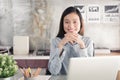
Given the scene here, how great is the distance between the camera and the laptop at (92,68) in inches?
52.9

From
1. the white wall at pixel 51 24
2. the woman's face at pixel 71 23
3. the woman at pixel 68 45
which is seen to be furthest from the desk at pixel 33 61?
the woman's face at pixel 71 23

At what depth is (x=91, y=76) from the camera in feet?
4.46

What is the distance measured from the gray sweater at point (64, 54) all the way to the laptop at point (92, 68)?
0.55 metres

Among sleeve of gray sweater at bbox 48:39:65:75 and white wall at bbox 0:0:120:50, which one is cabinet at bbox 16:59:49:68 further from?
sleeve of gray sweater at bbox 48:39:65:75

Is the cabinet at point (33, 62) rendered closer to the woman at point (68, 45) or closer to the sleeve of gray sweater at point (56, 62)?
the woman at point (68, 45)

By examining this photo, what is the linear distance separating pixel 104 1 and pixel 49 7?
80cm

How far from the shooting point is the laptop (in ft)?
4.41

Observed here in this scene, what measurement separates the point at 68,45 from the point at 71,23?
0.20 metres

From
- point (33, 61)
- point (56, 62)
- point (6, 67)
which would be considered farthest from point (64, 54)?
point (33, 61)

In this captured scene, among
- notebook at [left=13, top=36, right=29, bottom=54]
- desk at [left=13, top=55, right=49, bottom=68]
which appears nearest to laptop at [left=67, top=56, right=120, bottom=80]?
desk at [left=13, top=55, right=49, bottom=68]

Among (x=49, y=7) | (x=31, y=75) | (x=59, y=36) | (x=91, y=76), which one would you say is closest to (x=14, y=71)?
(x=31, y=75)

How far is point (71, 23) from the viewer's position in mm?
2053

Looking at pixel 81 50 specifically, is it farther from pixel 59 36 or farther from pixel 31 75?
pixel 31 75

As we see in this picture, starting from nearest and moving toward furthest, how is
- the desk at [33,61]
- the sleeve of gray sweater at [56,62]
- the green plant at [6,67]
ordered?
the green plant at [6,67] < the sleeve of gray sweater at [56,62] < the desk at [33,61]
